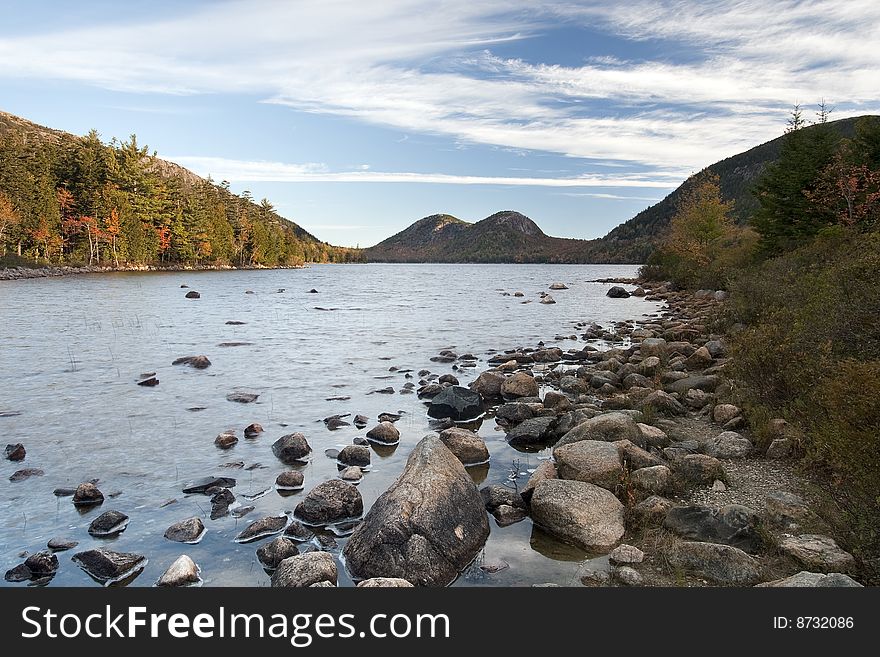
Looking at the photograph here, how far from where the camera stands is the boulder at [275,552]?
24.1ft

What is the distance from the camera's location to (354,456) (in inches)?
444

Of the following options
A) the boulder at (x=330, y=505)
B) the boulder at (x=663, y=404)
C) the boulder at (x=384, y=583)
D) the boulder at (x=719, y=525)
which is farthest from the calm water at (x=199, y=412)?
the boulder at (x=663, y=404)

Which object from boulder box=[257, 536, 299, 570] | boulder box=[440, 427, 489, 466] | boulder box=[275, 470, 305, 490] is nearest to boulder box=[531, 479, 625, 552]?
boulder box=[440, 427, 489, 466]

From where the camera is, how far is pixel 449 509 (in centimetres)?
789

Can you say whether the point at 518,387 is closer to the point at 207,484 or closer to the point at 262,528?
the point at 207,484

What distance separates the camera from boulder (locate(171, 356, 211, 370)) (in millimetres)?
21094

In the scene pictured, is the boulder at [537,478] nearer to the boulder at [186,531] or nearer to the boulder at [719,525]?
the boulder at [719,525]

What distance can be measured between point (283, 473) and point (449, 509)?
3828 millimetres

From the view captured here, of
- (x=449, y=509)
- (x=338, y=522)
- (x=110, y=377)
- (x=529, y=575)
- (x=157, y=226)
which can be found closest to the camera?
(x=529, y=575)

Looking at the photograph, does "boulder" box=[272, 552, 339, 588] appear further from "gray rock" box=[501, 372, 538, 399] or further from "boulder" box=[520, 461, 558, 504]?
"gray rock" box=[501, 372, 538, 399]

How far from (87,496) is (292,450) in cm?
357

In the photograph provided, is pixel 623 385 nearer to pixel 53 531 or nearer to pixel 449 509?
pixel 449 509

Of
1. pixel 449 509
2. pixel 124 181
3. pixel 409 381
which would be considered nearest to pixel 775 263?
pixel 409 381
